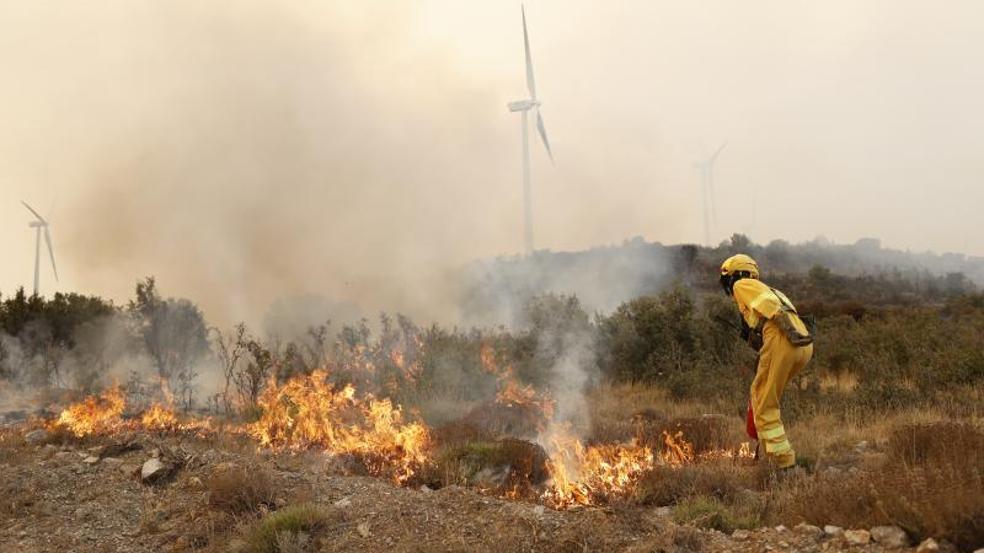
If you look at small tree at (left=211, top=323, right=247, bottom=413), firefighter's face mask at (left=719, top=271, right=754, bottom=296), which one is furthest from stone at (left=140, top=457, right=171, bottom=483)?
firefighter's face mask at (left=719, top=271, right=754, bottom=296)

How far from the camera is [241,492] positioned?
6832mm

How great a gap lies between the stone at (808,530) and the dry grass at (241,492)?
15.7 ft

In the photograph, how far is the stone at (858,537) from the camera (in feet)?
14.6

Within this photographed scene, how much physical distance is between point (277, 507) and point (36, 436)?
6.11 meters

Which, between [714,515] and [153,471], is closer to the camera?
[714,515]

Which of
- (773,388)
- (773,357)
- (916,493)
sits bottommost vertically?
(916,493)

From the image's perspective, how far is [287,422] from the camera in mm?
10383

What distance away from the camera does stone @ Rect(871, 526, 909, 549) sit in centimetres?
436

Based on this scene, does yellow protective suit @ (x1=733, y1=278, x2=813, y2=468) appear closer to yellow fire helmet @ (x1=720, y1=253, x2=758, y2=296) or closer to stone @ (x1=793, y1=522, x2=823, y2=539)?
yellow fire helmet @ (x1=720, y1=253, x2=758, y2=296)

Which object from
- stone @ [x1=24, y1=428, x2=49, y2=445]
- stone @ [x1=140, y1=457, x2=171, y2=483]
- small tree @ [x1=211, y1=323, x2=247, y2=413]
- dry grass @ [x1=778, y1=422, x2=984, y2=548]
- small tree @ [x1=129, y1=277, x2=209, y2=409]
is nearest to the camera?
dry grass @ [x1=778, y1=422, x2=984, y2=548]

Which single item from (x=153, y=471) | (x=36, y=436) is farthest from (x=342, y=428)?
(x=36, y=436)

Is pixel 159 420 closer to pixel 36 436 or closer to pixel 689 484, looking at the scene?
pixel 36 436

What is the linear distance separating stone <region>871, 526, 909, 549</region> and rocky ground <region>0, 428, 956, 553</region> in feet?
0.04

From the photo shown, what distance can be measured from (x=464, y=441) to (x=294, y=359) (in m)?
7.81
